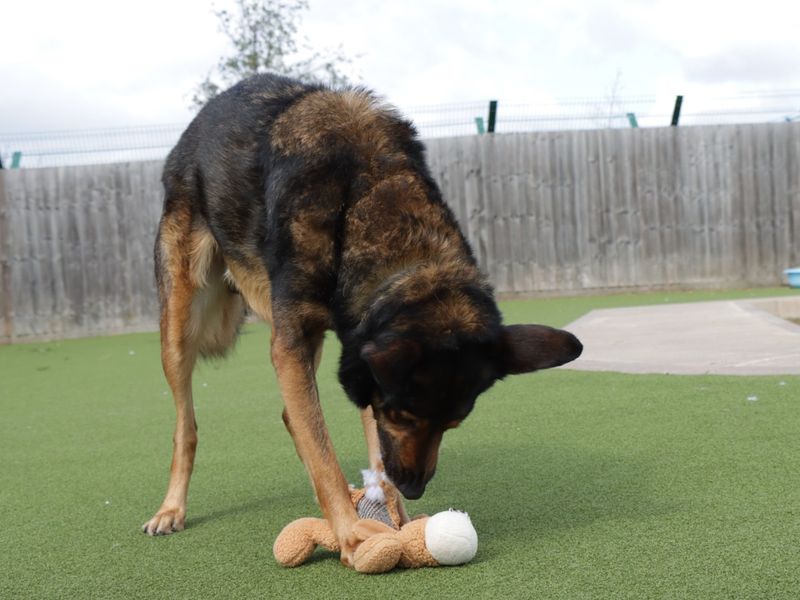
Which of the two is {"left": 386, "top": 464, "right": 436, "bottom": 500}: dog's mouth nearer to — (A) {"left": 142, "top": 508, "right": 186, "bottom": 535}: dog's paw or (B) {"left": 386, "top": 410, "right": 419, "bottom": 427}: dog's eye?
(B) {"left": 386, "top": 410, "right": 419, "bottom": 427}: dog's eye

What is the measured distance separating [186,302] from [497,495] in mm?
1689

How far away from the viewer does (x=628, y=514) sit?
3.36 meters

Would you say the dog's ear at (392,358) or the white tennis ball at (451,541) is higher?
the dog's ear at (392,358)

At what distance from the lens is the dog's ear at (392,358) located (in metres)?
2.77

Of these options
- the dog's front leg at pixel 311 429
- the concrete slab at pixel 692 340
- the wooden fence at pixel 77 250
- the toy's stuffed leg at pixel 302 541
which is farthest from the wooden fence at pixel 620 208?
the toy's stuffed leg at pixel 302 541

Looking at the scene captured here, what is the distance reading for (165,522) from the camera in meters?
3.79

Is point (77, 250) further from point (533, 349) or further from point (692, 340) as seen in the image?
point (533, 349)

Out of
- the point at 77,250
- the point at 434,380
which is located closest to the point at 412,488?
the point at 434,380

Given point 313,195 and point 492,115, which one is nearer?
point 313,195

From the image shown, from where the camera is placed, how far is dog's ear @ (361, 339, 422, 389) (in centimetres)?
277

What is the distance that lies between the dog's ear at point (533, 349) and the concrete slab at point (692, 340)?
341cm

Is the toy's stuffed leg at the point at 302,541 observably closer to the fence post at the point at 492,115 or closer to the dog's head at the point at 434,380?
the dog's head at the point at 434,380

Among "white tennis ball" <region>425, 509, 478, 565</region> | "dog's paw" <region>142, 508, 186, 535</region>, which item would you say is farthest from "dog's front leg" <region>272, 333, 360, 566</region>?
"dog's paw" <region>142, 508, 186, 535</region>

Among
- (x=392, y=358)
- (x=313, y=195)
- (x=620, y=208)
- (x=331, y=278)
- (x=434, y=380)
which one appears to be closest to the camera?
(x=392, y=358)
